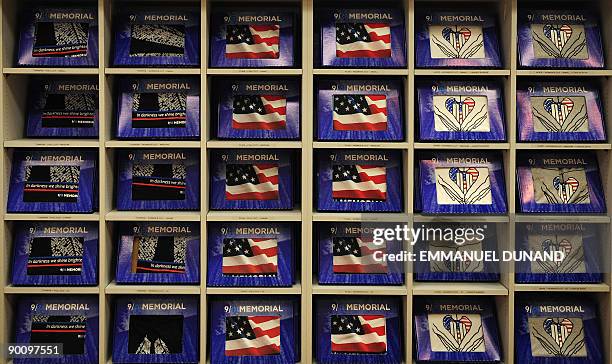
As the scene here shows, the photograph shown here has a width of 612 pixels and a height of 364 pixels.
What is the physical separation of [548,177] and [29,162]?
237 cm

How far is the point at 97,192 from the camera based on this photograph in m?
3.33

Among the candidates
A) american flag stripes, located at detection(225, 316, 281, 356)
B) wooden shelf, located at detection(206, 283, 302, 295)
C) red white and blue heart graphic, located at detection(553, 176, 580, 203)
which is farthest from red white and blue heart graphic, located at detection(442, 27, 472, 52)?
american flag stripes, located at detection(225, 316, 281, 356)

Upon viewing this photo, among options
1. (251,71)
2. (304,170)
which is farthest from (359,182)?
(251,71)

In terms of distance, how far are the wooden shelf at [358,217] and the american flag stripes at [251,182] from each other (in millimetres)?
247

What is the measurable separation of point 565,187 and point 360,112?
39.1 inches

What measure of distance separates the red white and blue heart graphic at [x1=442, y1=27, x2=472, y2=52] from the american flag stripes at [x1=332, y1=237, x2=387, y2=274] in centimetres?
97

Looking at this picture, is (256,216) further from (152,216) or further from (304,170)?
(152,216)

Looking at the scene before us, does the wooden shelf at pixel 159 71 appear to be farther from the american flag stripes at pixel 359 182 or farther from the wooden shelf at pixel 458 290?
the wooden shelf at pixel 458 290

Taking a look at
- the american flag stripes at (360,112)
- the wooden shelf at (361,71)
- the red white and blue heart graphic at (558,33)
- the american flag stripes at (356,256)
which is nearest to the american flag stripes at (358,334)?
the american flag stripes at (356,256)

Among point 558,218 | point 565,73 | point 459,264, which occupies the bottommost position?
point 459,264

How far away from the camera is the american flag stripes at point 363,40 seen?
3287mm

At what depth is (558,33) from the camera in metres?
3.30

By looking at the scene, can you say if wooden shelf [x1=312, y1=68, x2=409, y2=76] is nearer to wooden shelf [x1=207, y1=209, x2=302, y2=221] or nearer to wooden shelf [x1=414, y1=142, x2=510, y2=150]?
wooden shelf [x1=414, y1=142, x2=510, y2=150]

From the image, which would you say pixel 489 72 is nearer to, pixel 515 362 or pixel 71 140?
pixel 515 362
